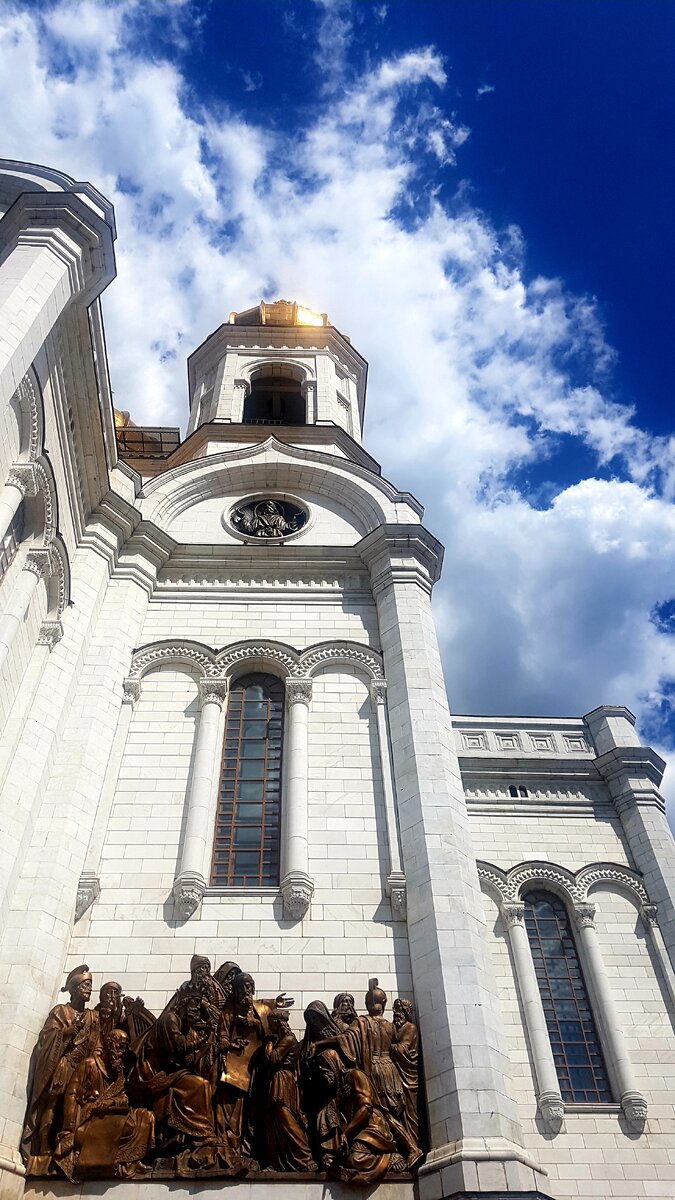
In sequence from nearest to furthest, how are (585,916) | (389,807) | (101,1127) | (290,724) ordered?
1. (101,1127)
2. (389,807)
3. (290,724)
4. (585,916)

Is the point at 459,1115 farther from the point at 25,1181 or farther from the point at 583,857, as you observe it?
the point at 583,857

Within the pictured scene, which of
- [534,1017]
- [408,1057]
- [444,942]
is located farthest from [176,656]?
[534,1017]

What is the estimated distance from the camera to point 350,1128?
980 cm

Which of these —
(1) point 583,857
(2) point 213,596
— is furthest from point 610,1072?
(2) point 213,596

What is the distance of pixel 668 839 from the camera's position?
18344mm

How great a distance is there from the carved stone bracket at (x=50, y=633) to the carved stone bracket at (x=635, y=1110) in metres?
12.1

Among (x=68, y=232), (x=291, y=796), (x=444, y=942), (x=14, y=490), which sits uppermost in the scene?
(x=68, y=232)

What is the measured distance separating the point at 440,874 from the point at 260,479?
11.7 m

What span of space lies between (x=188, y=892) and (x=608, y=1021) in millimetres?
8356

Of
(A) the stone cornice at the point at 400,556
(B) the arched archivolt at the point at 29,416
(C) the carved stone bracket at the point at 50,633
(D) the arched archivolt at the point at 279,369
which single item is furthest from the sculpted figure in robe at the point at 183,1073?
(D) the arched archivolt at the point at 279,369

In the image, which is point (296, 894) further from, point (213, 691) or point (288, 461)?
point (288, 461)

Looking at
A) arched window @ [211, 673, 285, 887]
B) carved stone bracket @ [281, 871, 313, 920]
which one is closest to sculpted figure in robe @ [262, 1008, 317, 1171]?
carved stone bracket @ [281, 871, 313, 920]

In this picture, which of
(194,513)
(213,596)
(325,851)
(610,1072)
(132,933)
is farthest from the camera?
(194,513)

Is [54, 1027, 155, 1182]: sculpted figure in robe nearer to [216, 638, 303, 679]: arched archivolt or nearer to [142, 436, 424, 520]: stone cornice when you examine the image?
[216, 638, 303, 679]: arched archivolt
